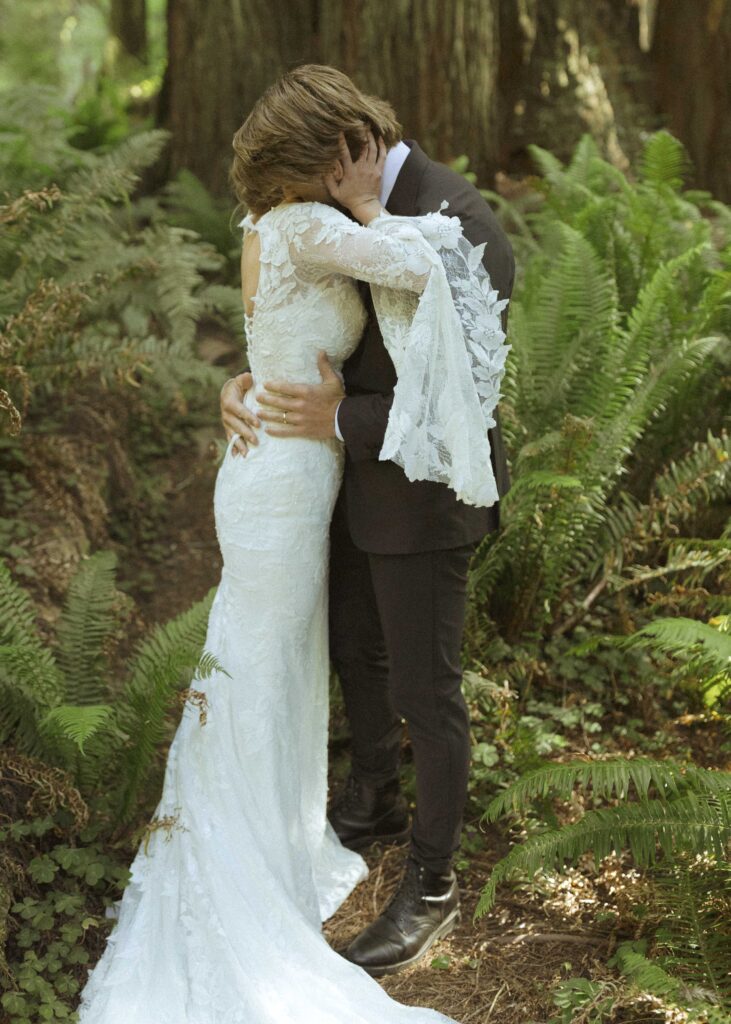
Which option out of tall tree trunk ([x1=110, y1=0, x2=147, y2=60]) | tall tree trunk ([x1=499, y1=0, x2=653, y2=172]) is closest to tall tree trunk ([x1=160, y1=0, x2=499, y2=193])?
tall tree trunk ([x1=499, y1=0, x2=653, y2=172])

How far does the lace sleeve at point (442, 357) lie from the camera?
240cm

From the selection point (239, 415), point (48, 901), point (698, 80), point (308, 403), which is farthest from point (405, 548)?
point (698, 80)

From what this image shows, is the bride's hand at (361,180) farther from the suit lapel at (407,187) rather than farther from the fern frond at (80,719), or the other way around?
the fern frond at (80,719)

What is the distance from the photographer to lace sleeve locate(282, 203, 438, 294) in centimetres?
236

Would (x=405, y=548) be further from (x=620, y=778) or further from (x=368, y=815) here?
(x=368, y=815)

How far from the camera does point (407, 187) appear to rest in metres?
2.54

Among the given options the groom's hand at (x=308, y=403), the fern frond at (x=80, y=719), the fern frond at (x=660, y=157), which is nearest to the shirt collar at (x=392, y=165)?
the groom's hand at (x=308, y=403)

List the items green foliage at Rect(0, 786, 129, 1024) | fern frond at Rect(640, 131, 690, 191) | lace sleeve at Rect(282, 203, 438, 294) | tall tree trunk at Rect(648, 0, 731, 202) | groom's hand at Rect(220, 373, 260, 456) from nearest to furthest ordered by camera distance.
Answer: lace sleeve at Rect(282, 203, 438, 294) → green foliage at Rect(0, 786, 129, 1024) → groom's hand at Rect(220, 373, 260, 456) → fern frond at Rect(640, 131, 690, 191) → tall tree trunk at Rect(648, 0, 731, 202)

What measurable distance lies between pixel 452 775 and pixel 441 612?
0.48m

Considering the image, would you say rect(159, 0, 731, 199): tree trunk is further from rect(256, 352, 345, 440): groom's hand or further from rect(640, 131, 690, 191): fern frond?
rect(256, 352, 345, 440): groom's hand

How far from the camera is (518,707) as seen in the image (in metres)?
3.76

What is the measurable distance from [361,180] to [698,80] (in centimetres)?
486

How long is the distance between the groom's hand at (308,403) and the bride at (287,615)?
4 cm

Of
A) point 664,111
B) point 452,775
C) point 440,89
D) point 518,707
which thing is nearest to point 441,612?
point 452,775
